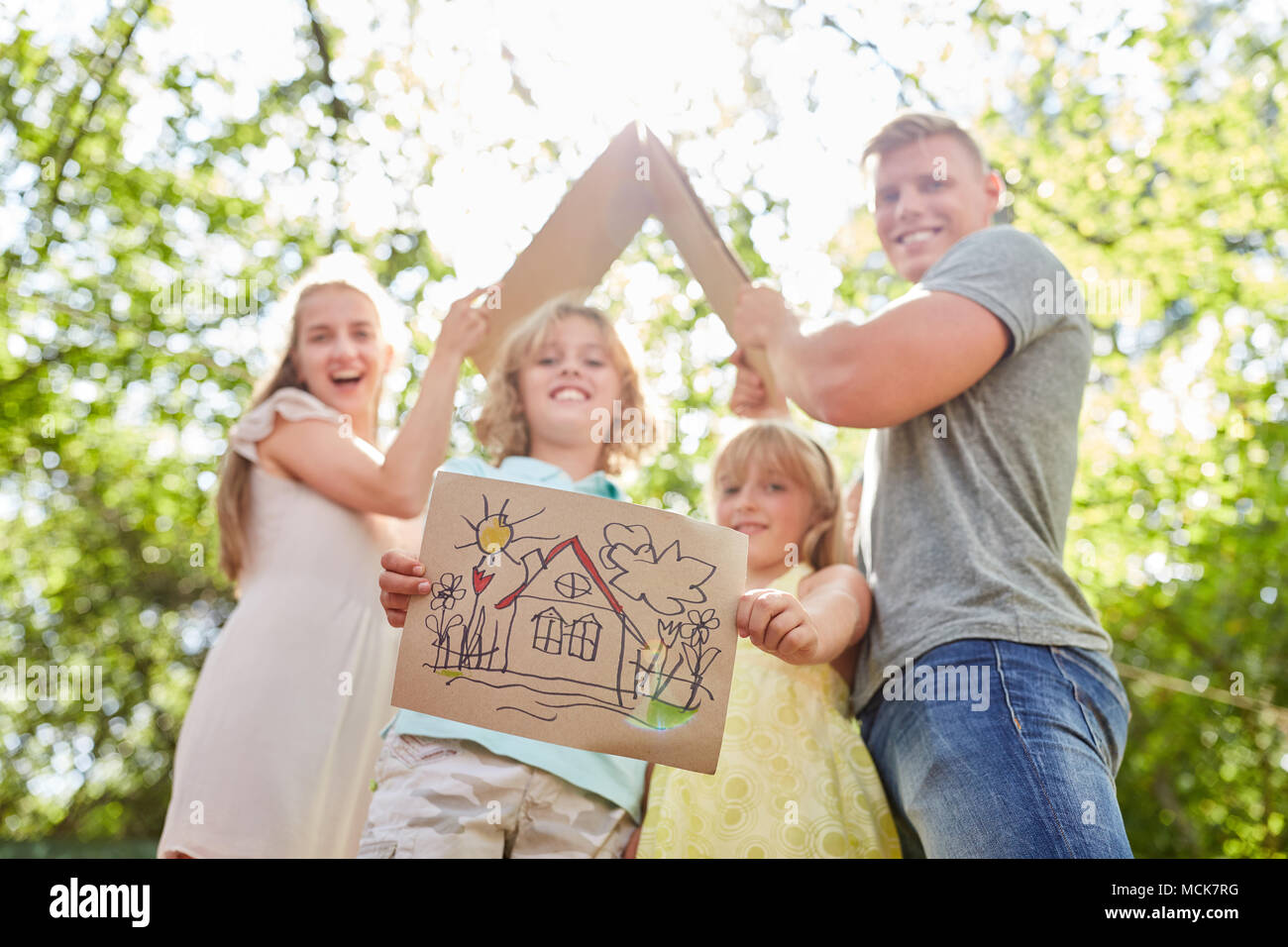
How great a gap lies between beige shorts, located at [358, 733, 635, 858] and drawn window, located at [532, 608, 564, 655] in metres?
0.40

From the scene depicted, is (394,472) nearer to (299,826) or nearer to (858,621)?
(299,826)

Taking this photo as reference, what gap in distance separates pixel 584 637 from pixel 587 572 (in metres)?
0.11

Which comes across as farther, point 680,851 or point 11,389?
point 11,389

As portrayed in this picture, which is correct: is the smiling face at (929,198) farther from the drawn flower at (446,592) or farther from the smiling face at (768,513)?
the drawn flower at (446,592)

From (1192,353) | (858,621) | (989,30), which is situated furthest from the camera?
(1192,353)

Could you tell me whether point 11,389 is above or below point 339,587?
above

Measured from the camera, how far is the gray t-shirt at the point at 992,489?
1.78 meters

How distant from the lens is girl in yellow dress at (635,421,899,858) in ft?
5.90

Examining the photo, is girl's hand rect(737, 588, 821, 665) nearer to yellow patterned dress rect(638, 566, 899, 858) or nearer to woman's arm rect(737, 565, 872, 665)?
woman's arm rect(737, 565, 872, 665)

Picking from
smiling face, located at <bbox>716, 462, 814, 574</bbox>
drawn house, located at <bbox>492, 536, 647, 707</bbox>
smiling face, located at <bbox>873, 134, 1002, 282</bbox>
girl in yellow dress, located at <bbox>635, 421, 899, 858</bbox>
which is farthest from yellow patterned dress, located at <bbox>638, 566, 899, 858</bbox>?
smiling face, located at <bbox>873, 134, 1002, 282</bbox>

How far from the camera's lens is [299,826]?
7.11ft

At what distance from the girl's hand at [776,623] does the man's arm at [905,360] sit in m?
0.49

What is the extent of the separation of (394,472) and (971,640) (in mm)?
1399

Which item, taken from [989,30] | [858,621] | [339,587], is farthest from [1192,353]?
[339,587]
